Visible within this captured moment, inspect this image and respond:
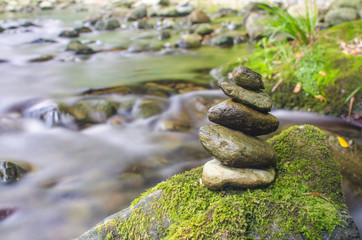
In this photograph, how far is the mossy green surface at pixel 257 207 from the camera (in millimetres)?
2213

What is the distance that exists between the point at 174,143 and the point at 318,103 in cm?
319

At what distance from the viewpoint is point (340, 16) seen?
11.2 metres

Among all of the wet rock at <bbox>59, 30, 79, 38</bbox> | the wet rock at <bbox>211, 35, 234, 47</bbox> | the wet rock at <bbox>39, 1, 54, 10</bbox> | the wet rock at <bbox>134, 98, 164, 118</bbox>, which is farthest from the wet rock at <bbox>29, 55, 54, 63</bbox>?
the wet rock at <bbox>39, 1, 54, 10</bbox>

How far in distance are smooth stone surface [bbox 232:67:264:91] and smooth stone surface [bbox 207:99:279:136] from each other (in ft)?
0.66

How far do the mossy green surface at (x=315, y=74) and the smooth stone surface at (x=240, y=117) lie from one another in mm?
3737

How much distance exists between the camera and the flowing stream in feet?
13.1

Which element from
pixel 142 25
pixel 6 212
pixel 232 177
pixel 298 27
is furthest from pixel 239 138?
pixel 142 25

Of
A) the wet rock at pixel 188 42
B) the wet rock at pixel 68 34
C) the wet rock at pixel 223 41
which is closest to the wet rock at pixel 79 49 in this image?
the wet rock at pixel 68 34

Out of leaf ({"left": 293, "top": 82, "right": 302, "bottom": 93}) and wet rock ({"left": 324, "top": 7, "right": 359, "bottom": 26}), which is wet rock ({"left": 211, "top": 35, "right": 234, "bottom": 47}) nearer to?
wet rock ({"left": 324, "top": 7, "right": 359, "bottom": 26})

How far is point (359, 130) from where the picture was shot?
206 inches

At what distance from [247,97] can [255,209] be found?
100 centimetres

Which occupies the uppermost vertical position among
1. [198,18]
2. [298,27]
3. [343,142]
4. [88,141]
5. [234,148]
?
[298,27]

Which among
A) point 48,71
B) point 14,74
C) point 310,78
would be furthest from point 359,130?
point 14,74

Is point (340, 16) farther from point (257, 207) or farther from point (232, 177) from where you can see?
point (257, 207)
